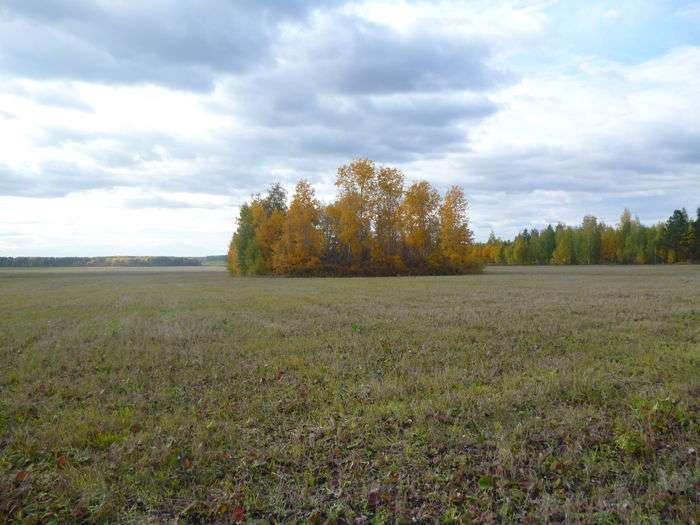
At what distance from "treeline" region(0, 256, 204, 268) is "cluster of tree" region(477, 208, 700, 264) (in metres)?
118

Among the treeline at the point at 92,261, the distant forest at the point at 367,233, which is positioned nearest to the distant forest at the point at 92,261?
the treeline at the point at 92,261

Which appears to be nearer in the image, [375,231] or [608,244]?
[375,231]

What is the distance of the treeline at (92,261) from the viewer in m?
153

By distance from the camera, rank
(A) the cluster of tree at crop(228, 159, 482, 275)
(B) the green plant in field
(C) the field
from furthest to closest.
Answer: (A) the cluster of tree at crop(228, 159, 482, 275), (B) the green plant in field, (C) the field

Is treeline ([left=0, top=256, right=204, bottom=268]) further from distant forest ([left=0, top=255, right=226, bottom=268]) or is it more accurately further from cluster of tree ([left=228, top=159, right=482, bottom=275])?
cluster of tree ([left=228, top=159, right=482, bottom=275])

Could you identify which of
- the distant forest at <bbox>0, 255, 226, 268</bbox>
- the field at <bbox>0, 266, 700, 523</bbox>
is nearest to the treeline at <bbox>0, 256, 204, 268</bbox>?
the distant forest at <bbox>0, 255, 226, 268</bbox>

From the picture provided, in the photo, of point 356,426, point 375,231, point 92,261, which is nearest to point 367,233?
point 375,231

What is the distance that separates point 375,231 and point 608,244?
80365 mm

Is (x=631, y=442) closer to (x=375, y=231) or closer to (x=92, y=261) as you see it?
(x=375, y=231)

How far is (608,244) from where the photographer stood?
123 metres

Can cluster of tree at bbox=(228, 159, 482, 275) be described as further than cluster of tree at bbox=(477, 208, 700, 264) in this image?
No

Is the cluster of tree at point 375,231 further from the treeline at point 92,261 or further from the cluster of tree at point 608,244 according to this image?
the treeline at point 92,261

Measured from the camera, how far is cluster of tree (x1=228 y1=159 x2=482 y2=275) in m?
68.0

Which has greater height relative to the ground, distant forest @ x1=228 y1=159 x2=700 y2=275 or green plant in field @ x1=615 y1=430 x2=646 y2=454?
distant forest @ x1=228 y1=159 x2=700 y2=275
